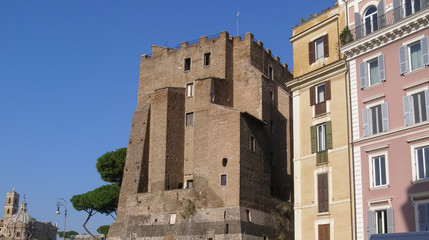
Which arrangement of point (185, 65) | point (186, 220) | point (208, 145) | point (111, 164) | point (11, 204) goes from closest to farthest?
point (186, 220), point (208, 145), point (185, 65), point (111, 164), point (11, 204)

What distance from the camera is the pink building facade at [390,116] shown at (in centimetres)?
2245

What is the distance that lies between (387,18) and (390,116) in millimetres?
4619

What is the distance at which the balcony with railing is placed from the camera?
23958 mm

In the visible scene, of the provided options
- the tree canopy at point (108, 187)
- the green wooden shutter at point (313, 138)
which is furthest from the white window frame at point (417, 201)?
the tree canopy at point (108, 187)

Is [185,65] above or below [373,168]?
above

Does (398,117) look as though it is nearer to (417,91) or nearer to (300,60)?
(417,91)

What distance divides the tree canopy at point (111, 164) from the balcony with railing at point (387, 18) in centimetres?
3470

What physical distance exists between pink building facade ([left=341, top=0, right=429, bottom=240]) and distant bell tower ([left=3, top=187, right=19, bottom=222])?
15799cm

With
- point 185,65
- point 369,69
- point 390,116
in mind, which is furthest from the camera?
point 185,65

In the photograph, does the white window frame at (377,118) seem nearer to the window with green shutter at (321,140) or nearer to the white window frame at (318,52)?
the window with green shutter at (321,140)

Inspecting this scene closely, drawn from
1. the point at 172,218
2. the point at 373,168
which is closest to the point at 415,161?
the point at 373,168

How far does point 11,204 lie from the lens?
167750mm

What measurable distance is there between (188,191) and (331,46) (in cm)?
1723

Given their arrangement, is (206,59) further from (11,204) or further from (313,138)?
(11,204)
